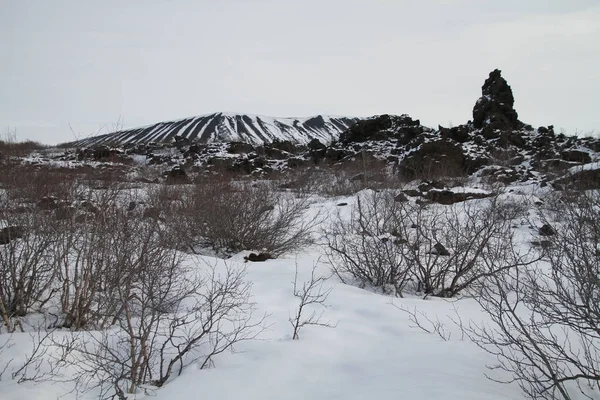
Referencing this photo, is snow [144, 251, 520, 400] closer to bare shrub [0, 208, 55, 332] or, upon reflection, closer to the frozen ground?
the frozen ground

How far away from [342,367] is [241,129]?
185 ft

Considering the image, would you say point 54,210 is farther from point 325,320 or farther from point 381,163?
point 381,163

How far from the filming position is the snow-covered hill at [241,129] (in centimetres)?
5266

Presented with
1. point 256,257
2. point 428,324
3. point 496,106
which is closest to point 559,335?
point 428,324

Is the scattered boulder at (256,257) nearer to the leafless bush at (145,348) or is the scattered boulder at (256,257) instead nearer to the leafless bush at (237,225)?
the leafless bush at (237,225)

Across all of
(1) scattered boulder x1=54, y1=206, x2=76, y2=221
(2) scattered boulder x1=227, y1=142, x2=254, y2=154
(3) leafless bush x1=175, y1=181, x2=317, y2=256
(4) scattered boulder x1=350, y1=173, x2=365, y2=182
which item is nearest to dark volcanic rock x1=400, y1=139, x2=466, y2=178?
(4) scattered boulder x1=350, y1=173, x2=365, y2=182

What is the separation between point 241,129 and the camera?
187 feet

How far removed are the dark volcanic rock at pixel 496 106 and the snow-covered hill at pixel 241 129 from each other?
82.1 feet

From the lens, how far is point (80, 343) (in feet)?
11.4

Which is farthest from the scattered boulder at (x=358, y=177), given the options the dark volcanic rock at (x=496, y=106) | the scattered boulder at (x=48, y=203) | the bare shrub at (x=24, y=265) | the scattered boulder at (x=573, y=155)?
the bare shrub at (x=24, y=265)

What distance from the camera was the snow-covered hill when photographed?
5266 centimetres

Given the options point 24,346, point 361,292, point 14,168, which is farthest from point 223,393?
point 14,168

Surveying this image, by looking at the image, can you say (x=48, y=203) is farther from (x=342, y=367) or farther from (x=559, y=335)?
(x=559, y=335)

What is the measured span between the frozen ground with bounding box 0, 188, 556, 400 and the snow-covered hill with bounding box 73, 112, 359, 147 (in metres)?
46.7
